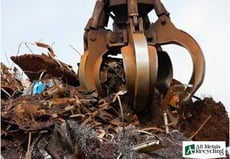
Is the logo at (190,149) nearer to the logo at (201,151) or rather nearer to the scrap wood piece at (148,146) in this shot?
the logo at (201,151)

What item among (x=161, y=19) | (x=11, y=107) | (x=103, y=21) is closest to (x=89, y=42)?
(x=103, y=21)

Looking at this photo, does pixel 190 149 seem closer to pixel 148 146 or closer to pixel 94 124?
pixel 148 146

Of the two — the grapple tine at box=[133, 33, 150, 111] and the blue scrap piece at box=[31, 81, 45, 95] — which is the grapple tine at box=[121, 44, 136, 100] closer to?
the grapple tine at box=[133, 33, 150, 111]

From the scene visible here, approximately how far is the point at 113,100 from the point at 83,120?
0.99ft

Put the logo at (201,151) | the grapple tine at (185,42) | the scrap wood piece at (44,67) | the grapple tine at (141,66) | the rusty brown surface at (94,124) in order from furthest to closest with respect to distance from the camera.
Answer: the scrap wood piece at (44,67)
the grapple tine at (185,42)
the grapple tine at (141,66)
the logo at (201,151)
the rusty brown surface at (94,124)

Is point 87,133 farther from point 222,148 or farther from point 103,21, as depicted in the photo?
point 103,21

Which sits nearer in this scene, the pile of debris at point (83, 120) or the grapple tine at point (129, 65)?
the pile of debris at point (83, 120)

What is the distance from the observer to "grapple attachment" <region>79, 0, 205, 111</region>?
230 cm

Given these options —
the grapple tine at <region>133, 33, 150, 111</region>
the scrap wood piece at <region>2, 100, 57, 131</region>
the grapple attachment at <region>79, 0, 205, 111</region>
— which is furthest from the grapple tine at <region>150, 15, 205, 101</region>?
the scrap wood piece at <region>2, 100, 57, 131</region>

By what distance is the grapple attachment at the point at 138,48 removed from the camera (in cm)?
230

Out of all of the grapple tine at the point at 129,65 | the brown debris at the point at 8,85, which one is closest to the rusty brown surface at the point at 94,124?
the grapple tine at the point at 129,65

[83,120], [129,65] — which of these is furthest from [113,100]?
[83,120]

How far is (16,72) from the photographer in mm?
2830

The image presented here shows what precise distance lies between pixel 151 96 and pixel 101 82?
28 cm
